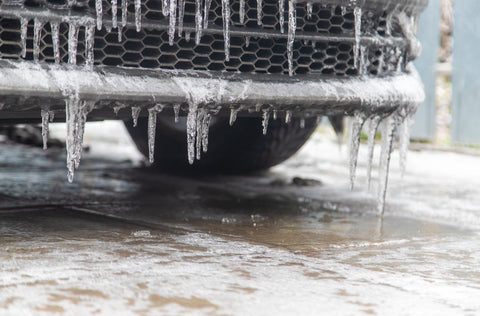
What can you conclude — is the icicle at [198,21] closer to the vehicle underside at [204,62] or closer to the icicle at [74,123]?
the vehicle underside at [204,62]

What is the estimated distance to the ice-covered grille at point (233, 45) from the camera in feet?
8.46

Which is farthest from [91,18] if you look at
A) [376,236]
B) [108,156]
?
[108,156]

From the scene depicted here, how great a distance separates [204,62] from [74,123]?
1.83ft

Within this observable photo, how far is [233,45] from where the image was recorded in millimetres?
2869

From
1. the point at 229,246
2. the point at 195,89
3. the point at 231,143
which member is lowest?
the point at 229,246

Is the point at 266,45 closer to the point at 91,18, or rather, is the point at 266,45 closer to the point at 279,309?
the point at 91,18

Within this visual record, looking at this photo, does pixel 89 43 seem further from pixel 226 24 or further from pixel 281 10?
pixel 281 10

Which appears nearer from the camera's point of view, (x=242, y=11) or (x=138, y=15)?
(x=138, y=15)

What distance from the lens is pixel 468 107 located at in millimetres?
8391

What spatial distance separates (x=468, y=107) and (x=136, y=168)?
4.70 m

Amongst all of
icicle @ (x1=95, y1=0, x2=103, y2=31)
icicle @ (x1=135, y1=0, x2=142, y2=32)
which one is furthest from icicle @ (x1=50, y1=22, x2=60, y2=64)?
icicle @ (x1=135, y1=0, x2=142, y2=32)

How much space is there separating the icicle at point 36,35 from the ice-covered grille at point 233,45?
29mm

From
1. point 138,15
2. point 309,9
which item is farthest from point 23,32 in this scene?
point 309,9

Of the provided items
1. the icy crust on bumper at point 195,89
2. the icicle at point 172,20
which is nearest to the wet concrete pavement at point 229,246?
the icy crust on bumper at point 195,89
